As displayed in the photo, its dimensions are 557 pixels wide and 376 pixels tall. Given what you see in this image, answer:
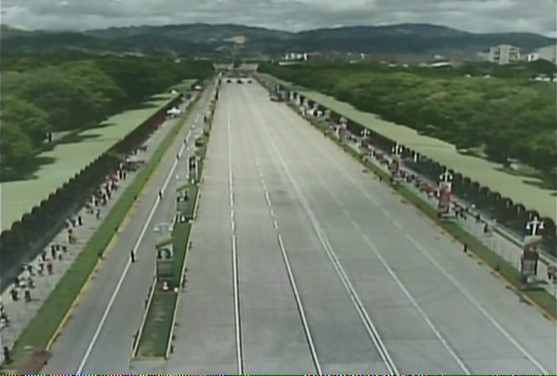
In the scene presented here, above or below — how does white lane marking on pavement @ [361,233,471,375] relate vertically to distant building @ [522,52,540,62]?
below

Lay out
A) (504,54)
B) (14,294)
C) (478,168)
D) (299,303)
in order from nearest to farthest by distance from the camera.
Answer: (14,294) < (299,303) < (478,168) < (504,54)

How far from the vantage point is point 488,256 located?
801 centimetres

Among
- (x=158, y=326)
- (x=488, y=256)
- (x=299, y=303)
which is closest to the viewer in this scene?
(x=158, y=326)

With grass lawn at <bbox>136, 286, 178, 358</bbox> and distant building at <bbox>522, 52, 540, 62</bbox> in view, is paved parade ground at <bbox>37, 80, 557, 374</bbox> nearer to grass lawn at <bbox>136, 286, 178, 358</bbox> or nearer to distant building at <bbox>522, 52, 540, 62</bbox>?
grass lawn at <bbox>136, 286, 178, 358</bbox>

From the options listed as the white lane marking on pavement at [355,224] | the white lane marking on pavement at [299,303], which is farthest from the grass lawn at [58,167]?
the white lane marking on pavement at [355,224]

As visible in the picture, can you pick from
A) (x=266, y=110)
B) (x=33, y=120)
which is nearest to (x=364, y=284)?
(x=33, y=120)

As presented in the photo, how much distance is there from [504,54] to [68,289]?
37.6 ft

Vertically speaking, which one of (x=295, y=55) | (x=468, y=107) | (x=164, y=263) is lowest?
(x=164, y=263)

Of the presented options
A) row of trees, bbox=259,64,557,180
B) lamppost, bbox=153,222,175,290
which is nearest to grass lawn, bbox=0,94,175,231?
lamppost, bbox=153,222,175,290

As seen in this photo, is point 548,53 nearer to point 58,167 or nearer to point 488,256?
point 488,256

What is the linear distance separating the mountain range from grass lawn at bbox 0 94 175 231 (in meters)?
1.52

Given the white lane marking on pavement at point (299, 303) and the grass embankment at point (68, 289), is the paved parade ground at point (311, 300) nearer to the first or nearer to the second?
the white lane marking on pavement at point (299, 303)

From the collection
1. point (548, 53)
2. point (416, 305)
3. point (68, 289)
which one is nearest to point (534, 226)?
point (416, 305)

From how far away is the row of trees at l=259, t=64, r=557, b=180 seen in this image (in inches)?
488
